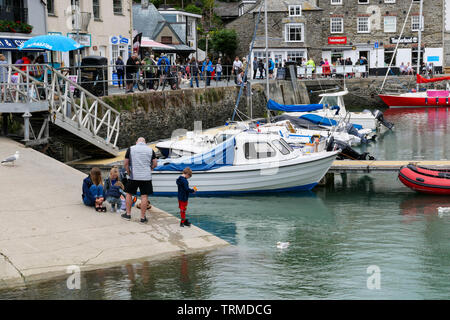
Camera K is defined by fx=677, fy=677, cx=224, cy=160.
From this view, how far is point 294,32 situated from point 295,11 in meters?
1.98

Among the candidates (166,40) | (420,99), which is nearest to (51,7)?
(166,40)

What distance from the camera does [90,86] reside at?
24484 mm

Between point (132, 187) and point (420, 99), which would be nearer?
point (132, 187)

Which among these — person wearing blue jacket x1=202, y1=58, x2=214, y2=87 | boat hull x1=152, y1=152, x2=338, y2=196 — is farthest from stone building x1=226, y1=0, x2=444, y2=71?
boat hull x1=152, y1=152, x2=338, y2=196

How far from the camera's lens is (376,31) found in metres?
65.2

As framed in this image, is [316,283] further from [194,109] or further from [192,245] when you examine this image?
[194,109]

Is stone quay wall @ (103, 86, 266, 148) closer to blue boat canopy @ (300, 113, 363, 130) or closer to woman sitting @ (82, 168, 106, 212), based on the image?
blue boat canopy @ (300, 113, 363, 130)

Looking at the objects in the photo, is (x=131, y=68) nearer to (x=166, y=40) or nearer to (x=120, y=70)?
(x=120, y=70)

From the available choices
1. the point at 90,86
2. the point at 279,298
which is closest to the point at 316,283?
the point at 279,298

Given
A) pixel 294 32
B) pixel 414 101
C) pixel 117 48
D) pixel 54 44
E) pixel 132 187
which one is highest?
pixel 294 32

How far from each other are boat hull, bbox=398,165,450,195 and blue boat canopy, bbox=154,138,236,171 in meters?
5.05

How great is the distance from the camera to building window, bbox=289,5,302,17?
2483 inches

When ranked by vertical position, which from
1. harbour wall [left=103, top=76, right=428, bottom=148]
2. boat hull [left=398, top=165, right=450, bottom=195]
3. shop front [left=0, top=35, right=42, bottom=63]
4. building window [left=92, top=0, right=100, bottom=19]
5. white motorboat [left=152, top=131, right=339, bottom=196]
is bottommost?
boat hull [left=398, top=165, right=450, bottom=195]

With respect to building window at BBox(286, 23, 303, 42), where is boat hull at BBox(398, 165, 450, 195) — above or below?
below
